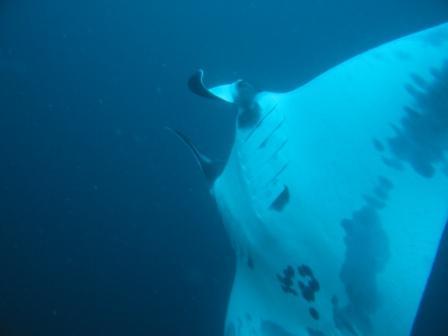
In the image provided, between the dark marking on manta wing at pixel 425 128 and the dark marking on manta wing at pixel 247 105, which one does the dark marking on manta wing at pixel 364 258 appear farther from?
the dark marking on manta wing at pixel 247 105

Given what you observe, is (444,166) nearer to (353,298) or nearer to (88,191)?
(353,298)

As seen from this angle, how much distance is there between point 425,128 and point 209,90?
3.37ft

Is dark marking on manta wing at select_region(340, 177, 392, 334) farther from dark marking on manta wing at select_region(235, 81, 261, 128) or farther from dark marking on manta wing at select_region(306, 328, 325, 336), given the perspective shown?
dark marking on manta wing at select_region(235, 81, 261, 128)

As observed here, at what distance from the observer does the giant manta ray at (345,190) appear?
1589mm

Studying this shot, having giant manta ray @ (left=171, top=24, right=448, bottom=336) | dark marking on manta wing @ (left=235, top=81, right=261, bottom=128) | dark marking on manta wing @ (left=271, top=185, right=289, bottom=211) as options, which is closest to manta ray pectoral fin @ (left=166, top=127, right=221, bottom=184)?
giant manta ray @ (left=171, top=24, right=448, bottom=336)

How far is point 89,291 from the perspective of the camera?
8.00 meters

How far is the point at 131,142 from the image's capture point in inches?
420

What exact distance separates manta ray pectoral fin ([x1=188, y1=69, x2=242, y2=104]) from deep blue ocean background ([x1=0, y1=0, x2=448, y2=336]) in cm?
508

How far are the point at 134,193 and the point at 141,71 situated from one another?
4533mm

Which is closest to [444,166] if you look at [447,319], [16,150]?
[447,319]

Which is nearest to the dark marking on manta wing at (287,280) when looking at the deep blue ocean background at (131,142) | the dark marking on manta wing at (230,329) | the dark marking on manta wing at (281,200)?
the dark marking on manta wing at (281,200)

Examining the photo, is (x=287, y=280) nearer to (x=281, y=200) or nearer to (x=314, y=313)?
(x=314, y=313)

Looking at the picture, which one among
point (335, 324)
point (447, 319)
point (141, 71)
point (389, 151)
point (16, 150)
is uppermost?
point (389, 151)

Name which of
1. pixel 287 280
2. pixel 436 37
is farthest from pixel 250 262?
pixel 436 37
